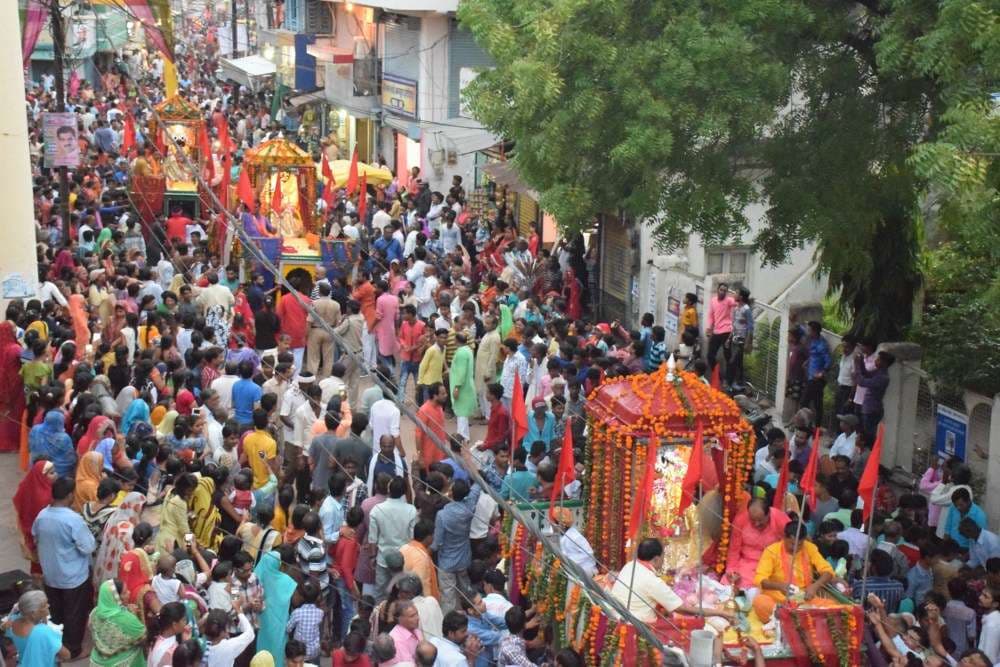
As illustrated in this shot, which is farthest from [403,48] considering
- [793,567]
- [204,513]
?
→ [793,567]

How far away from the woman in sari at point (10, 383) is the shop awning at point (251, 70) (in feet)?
90.7

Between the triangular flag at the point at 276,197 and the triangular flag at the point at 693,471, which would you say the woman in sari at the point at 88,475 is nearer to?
the triangular flag at the point at 693,471

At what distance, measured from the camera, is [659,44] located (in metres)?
12.3

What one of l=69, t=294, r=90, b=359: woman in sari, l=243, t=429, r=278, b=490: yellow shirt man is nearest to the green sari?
l=243, t=429, r=278, b=490: yellow shirt man

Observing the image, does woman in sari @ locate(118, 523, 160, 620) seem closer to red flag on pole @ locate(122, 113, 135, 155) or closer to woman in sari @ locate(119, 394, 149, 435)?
woman in sari @ locate(119, 394, 149, 435)

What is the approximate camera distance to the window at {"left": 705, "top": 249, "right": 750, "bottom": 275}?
18.5 meters

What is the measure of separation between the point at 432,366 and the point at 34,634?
6998mm

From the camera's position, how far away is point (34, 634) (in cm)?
827

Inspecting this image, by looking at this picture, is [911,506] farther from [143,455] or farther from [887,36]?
[143,455]

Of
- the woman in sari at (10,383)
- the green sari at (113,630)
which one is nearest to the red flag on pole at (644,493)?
the green sari at (113,630)

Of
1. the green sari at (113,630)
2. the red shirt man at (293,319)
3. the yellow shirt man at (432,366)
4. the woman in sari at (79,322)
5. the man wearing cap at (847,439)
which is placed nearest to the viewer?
the green sari at (113,630)

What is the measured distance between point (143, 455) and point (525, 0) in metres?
5.80

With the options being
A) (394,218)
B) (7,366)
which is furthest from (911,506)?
(394,218)

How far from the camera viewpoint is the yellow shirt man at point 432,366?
14.8 meters
